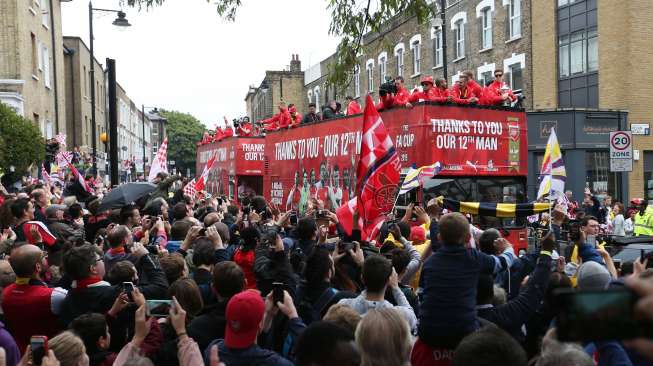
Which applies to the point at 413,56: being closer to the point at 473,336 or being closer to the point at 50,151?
the point at 50,151

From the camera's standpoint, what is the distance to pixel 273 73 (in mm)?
56781

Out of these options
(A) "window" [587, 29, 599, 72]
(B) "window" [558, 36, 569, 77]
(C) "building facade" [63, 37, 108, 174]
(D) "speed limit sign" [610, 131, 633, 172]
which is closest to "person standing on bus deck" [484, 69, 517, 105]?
(D) "speed limit sign" [610, 131, 633, 172]

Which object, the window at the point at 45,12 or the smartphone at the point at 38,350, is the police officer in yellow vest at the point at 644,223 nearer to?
the smartphone at the point at 38,350

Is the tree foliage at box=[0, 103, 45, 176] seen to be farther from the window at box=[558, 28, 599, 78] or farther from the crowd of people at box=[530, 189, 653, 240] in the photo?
the window at box=[558, 28, 599, 78]

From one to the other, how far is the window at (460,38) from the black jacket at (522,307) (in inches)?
1080

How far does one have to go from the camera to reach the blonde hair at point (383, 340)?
3.32 metres

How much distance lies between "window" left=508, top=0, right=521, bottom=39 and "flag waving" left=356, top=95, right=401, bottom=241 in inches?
823

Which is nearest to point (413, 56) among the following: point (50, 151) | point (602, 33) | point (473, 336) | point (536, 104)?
point (536, 104)

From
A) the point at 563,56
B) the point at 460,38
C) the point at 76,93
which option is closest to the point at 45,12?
the point at 76,93

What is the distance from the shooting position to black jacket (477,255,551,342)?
14.9 feet

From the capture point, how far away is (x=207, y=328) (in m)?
4.38

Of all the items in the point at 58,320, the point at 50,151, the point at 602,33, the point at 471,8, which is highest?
the point at 471,8

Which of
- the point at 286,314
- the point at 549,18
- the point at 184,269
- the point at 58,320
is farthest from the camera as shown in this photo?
the point at 549,18

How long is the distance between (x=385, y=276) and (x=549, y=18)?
78.9 feet
